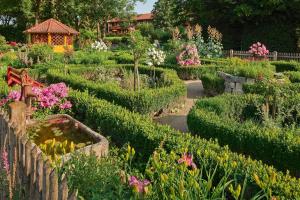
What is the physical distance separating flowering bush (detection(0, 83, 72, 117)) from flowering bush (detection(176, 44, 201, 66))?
8.80m

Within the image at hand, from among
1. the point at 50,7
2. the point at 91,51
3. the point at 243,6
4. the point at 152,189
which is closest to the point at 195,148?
the point at 152,189

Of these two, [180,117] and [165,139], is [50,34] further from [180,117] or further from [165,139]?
[165,139]

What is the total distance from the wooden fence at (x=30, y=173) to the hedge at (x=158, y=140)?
1.31 meters

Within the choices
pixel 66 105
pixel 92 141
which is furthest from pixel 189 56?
pixel 92 141

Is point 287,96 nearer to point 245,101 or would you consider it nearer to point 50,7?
point 245,101

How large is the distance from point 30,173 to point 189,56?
13135 millimetres

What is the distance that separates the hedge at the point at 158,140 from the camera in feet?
10.6

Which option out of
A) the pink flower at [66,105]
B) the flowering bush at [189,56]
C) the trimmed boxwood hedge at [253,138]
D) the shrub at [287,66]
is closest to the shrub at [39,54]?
the flowering bush at [189,56]

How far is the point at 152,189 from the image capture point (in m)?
3.20

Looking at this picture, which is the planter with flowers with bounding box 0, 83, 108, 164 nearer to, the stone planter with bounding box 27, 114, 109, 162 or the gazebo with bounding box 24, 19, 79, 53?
the stone planter with bounding box 27, 114, 109, 162

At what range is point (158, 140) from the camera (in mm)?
4652

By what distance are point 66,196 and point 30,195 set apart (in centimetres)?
92

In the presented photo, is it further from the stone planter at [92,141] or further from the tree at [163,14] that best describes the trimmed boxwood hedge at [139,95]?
the tree at [163,14]

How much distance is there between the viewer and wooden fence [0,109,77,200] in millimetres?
2371
